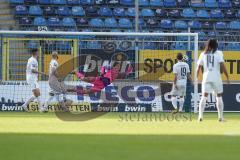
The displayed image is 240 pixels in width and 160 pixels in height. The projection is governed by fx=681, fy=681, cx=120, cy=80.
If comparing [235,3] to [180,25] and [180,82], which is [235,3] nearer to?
[180,25]

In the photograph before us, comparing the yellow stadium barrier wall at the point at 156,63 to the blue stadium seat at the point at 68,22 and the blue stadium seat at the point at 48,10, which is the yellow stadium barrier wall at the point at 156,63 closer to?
the blue stadium seat at the point at 68,22

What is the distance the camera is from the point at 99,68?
25797mm

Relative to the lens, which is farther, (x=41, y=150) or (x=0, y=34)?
(x=0, y=34)

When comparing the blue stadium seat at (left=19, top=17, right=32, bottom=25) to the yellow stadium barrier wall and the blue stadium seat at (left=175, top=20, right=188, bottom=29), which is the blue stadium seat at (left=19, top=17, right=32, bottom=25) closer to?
the blue stadium seat at (left=175, top=20, right=188, bottom=29)

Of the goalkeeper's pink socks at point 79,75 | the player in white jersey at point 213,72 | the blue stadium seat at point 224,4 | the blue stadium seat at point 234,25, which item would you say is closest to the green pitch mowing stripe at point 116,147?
the player in white jersey at point 213,72

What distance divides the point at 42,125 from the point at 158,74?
9.58m

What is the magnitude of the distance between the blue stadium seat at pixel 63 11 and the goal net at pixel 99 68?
874 centimetres

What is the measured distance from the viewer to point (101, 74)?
2548 cm

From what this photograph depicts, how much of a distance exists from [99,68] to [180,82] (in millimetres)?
3684

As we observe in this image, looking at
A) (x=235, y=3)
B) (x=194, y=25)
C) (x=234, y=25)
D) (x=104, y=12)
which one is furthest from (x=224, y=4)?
(x=104, y=12)

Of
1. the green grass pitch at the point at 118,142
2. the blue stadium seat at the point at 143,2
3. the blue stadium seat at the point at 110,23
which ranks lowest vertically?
the green grass pitch at the point at 118,142

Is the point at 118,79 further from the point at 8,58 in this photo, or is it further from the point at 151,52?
the point at 8,58

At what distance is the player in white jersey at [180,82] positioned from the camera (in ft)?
75.5

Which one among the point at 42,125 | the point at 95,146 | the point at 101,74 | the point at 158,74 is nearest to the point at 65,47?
the point at 101,74
